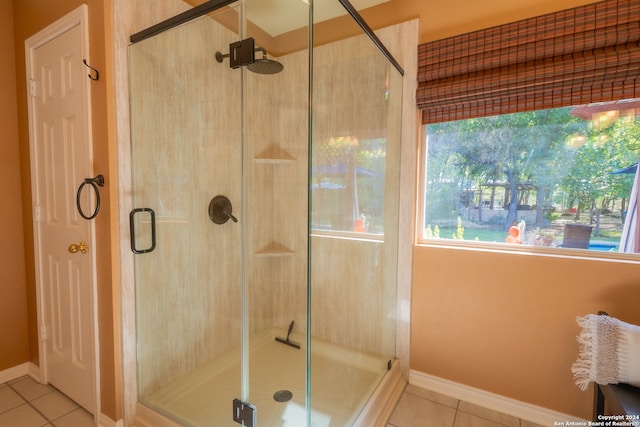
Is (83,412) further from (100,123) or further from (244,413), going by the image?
(100,123)

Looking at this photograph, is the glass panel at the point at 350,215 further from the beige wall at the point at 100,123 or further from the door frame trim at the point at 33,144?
the door frame trim at the point at 33,144

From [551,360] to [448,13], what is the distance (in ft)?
6.92

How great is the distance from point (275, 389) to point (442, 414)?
100 cm

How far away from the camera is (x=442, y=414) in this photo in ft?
5.59

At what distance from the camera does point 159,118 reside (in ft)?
5.10

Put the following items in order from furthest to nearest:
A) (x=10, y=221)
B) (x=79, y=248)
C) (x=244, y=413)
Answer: (x=10, y=221), (x=79, y=248), (x=244, y=413)

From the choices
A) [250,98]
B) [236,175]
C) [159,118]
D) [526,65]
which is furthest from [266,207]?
[526,65]

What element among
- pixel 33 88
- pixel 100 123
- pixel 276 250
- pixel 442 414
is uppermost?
pixel 33 88

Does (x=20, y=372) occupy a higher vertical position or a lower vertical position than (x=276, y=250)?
lower

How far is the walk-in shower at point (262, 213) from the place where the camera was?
4.72ft

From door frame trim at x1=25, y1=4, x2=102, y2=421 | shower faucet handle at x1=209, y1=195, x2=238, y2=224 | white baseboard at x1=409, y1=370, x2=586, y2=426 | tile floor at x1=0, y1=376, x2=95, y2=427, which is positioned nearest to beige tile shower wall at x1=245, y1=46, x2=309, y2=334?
shower faucet handle at x1=209, y1=195, x2=238, y2=224

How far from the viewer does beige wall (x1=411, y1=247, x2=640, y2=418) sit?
1506mm

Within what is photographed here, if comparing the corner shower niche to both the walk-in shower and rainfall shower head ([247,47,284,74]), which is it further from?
rainfall shower head ([247,47,284,74])

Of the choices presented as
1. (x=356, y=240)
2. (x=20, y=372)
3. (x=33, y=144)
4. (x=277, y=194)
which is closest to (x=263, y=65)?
(x=277, y=194)
